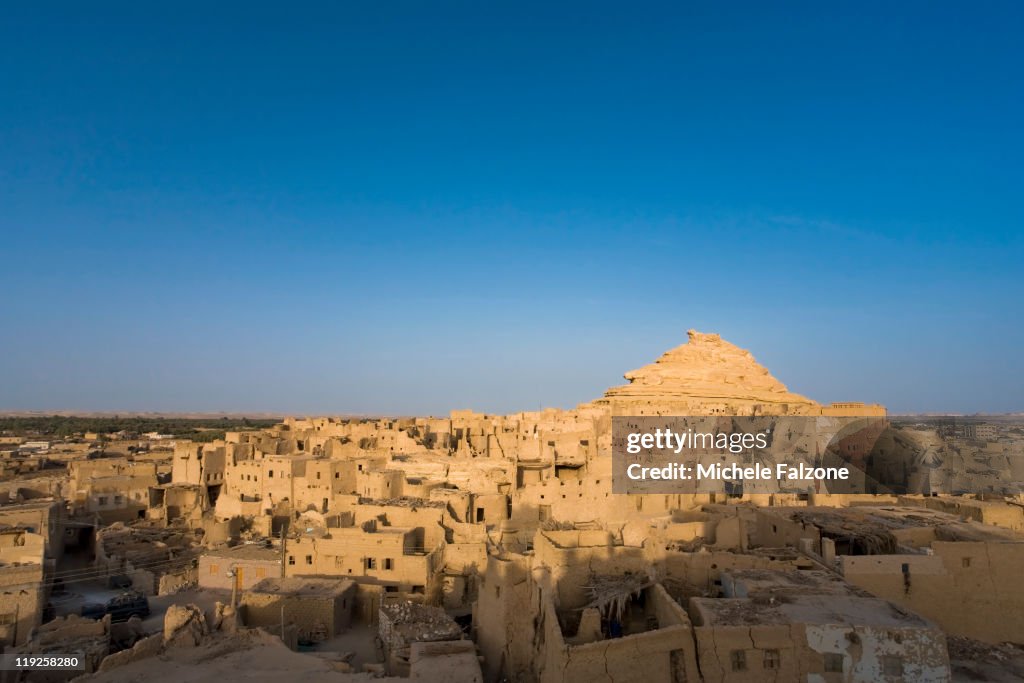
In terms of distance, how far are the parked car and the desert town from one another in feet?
0.25

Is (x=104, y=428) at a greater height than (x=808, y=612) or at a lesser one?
greater

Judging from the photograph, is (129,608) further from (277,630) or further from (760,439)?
(760,439)

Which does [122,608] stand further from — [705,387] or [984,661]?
[705,387]

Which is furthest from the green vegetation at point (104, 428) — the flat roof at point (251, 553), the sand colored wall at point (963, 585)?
the sand colored wall at point (963, 585)

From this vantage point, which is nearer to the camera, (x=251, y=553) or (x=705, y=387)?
(x=251, y=553)

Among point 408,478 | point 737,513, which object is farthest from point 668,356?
point 737,513

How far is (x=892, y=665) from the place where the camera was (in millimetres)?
11742

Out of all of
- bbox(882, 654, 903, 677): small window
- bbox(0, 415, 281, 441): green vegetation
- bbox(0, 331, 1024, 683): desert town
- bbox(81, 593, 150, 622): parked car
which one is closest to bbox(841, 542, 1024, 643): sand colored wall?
bbox(0, 331, 1024, 683): desert town

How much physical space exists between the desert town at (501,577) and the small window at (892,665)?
0.06 metres

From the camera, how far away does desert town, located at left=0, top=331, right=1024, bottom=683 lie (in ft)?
39.3

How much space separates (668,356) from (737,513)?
39.1 metres

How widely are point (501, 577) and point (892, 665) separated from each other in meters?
7.26

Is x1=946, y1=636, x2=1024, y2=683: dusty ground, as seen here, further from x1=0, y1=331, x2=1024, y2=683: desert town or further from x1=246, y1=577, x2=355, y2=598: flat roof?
x1=246, y1=577, x2=355, y2=598: flat roof

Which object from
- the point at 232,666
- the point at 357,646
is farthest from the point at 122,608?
the point at 357,646
